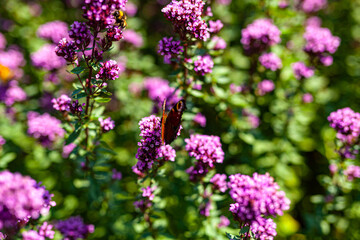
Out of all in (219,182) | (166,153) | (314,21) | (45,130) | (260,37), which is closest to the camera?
(166,153)

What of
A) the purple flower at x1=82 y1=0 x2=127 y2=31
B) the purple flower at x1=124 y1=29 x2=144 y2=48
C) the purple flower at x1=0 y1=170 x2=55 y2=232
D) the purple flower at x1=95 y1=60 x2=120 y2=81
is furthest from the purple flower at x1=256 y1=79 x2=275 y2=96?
the purple flower at x1=0 y1=170 x2=55 y2=232

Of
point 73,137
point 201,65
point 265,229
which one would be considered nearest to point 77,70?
point 73,137

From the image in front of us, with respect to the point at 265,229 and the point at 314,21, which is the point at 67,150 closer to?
the point at 265,229

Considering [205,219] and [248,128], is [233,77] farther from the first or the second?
[205,219]

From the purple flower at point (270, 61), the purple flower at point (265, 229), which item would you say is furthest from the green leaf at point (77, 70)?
the purple flower at point (270, 61)

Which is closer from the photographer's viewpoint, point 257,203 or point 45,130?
point 257,203
